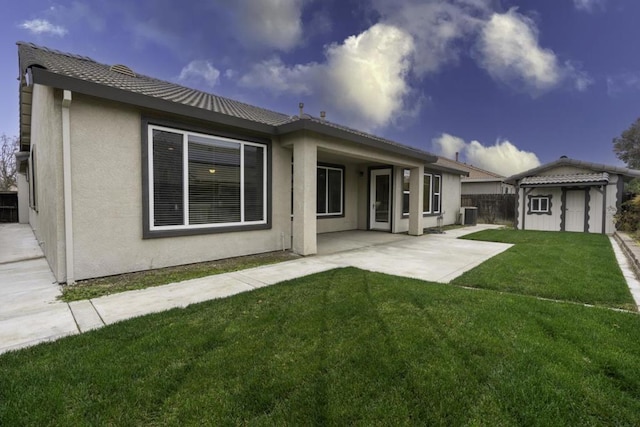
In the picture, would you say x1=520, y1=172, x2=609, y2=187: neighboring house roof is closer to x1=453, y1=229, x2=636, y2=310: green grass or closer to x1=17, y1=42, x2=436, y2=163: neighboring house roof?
x1=453, y1=229, x2=636, y2=310: green grass

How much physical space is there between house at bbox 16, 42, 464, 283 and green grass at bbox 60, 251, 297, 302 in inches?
7.5

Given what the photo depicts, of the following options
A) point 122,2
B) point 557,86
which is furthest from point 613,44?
point 122,2

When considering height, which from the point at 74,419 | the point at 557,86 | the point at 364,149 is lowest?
the point at 74,419

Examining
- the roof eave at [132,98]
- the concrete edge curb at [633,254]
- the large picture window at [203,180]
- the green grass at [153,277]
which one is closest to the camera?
the roof eave at [132,98]

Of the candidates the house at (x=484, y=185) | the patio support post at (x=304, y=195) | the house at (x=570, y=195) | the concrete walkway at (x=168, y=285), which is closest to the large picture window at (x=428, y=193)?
the concrete walkway at (x=168, y=285)

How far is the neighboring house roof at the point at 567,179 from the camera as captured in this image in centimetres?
1263

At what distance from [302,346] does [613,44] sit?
18.5 meters

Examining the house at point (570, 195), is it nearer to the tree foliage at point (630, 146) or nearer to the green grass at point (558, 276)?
the green grass at point (558, 276)

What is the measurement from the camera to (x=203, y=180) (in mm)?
6305

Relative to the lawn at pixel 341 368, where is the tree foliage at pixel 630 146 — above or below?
above

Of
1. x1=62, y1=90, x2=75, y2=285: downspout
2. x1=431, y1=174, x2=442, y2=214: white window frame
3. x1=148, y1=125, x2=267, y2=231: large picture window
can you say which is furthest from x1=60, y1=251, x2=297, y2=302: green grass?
x1=431, y1=174, x2=442, y2=214: white window frame

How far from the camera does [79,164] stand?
15.9 ft

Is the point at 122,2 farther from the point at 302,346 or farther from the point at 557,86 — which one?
the point at 557,86

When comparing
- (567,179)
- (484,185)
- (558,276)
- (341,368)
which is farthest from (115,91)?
(484,185)
